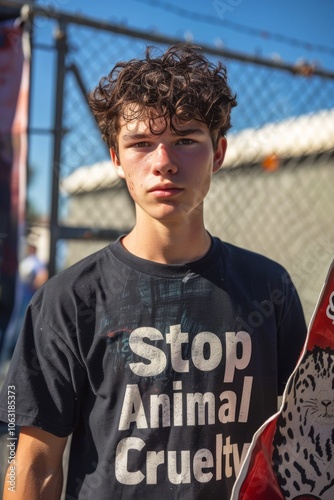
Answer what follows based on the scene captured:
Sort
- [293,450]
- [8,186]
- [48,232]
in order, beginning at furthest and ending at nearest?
1. [48,232]
2. [8,186]
3. [293,450]

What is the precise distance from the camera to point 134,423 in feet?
5.14

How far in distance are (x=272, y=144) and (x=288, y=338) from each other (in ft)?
8.33

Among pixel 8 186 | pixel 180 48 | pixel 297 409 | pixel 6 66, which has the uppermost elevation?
pixel 6 66

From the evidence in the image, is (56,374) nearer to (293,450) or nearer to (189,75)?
(293,450)

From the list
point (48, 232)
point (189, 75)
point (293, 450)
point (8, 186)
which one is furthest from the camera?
point (48, 232)

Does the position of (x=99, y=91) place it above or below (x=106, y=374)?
above

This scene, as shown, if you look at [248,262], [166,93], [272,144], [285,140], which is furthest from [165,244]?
[285,140]

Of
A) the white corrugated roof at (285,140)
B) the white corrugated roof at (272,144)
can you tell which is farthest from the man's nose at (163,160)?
the white corrugated roof at (285,140)

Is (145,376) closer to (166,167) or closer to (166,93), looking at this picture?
(166,167)

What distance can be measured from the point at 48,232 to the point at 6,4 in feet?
3.00

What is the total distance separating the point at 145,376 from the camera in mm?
1577

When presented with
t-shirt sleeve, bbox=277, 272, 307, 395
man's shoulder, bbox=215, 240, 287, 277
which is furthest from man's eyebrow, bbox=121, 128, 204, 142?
t-shirt sleeve, bbox=277, 272, 307, 395

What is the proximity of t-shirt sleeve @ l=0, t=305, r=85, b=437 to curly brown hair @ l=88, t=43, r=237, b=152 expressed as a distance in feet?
1.80

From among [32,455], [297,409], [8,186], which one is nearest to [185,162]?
[297,409]
